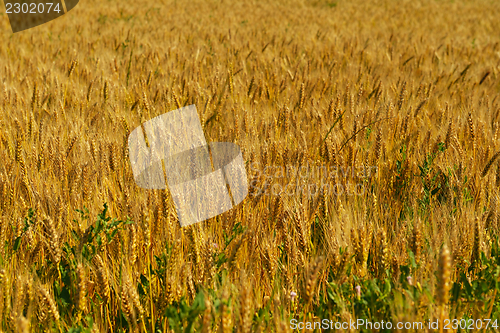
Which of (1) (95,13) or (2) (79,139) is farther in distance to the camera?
(1) (95,13)

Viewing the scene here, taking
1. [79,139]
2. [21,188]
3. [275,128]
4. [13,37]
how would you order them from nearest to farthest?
1. [21,188]
2. [79,139]
3. [275,128]
4. [13,37]

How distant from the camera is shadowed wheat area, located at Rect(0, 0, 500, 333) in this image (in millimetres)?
993

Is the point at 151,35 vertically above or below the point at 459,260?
above

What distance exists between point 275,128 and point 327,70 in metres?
1.81

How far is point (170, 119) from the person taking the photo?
2.32 meters

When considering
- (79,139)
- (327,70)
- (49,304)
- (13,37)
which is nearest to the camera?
(49,304)

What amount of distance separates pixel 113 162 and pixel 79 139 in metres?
0.50

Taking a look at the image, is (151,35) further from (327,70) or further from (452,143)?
(452,143)

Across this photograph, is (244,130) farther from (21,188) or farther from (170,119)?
Answer: (21,188)

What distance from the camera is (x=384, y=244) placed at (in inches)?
43.6

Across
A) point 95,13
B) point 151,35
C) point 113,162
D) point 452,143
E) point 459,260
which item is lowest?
point 459,260

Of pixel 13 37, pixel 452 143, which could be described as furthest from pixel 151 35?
pixel 452 143

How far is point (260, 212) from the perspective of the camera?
4.89ft

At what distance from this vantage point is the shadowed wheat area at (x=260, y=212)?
99 centimetres
